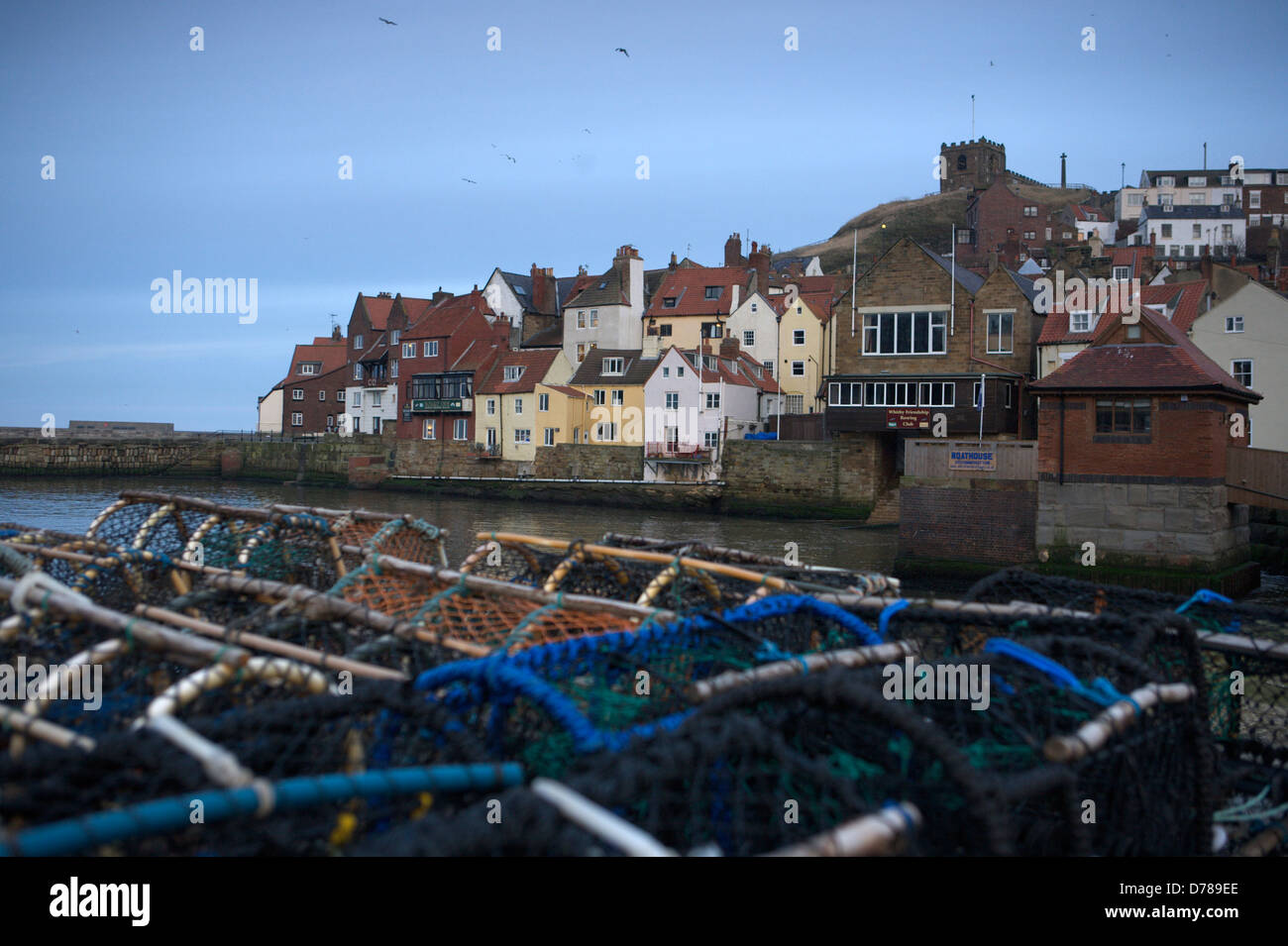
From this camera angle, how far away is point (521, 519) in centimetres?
3812

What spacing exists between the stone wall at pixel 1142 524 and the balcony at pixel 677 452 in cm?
2556

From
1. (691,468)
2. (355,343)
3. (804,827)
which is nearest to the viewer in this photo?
(804,827)

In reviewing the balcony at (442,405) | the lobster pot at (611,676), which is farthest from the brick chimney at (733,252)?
the lobster pot at (611,676)

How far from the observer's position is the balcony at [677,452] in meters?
45.4

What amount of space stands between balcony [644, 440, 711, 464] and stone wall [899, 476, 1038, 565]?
22.4 meters

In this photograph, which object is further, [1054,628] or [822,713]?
[1054,628]

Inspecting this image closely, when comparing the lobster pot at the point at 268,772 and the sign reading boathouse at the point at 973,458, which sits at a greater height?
the sign reading boathouse at the point at 973,458

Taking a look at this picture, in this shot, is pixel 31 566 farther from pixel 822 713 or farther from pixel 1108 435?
pixel 1108 435

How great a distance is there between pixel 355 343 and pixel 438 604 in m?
68.3

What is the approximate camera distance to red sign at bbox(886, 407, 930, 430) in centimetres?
3807

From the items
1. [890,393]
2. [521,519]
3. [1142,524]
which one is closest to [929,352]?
[890,393]

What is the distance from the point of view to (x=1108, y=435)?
1956cm

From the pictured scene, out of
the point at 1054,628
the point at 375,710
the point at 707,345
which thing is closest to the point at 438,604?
the point at 375,710

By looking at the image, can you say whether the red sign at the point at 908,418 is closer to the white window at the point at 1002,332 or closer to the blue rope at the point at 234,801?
the white window at the point at 1002,332
